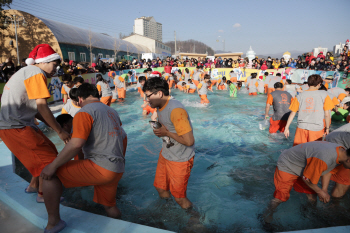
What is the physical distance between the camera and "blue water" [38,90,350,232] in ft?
9.89

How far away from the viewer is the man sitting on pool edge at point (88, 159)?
6.48ft

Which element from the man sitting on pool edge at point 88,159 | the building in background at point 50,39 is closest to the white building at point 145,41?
the building in background at point 50,39

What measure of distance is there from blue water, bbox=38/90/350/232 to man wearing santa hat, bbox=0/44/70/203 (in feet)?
3.82

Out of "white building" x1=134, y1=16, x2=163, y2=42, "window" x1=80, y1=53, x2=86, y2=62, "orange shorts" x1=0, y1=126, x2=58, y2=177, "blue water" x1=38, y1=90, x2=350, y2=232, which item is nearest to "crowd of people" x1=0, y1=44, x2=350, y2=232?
"orange shorts" x1=0, y1=126, x2=58, y2=177

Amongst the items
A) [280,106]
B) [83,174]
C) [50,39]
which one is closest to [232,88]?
[280,106]

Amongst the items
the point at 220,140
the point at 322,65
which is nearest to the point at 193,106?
the point at 220,140

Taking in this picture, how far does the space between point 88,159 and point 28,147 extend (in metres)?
0.73

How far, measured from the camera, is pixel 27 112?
2510 mm

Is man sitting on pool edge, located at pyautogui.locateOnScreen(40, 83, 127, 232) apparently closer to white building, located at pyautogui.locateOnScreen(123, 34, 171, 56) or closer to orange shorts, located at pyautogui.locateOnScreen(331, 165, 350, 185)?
orange shorts, located at pyautogui.locateOnScreen(331, 165, 350, 185)

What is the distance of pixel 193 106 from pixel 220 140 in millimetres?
4698

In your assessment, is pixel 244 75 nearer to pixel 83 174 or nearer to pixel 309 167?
pixel 309 167

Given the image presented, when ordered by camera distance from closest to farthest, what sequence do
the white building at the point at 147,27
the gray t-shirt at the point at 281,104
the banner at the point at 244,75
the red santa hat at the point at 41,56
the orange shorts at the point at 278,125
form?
the red santa hat at the point at 41,56 < the gray t-shirt at the point at 281,104 < the orange shorts at the point at 278,125 < the banner at the point at 244,75 < the white building at the point at 147,27

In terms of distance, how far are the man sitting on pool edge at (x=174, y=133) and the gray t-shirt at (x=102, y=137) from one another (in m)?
0.45

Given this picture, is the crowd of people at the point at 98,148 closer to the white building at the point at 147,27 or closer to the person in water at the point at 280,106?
the person in water at the point at 280,106
